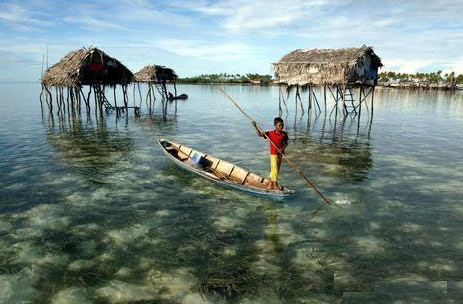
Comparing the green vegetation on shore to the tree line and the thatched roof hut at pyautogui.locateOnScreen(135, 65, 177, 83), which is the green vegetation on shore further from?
the thatched roof hut at pyautogui.locateOnScreen(135, 65, 177, 83)

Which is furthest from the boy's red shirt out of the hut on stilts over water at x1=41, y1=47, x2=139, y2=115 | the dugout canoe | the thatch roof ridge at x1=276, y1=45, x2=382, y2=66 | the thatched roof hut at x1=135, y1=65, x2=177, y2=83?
the thatched roof hut at x1=135, y1=65, x2=177, y2=83

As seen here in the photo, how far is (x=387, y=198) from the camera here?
37.4 feet

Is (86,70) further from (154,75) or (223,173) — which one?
(223,173)

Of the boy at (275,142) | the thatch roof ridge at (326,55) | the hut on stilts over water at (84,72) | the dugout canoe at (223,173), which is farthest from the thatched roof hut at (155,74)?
the boy at (275,142)

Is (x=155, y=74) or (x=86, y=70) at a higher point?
(x=155, y=74)

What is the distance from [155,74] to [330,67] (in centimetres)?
2216

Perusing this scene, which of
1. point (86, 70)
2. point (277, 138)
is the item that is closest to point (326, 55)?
point (86, 70)

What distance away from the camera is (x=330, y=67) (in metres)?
27.4

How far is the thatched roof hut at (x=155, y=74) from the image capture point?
42.0 meters

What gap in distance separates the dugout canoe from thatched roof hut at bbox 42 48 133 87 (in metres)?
15.2

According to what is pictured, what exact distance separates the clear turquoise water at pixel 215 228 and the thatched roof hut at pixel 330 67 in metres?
10.5

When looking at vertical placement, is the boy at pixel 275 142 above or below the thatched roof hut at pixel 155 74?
below

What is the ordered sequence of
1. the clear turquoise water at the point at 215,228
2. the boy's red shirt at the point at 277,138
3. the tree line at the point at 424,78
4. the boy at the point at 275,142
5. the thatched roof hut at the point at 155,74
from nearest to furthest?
the clear turquoise water at the point at 215,228, the boy at the point at 275,142, the boy's red shirt at the point at 277,138, the thatched roof hut at the point at 155,74, the tree line at the point at 424,78

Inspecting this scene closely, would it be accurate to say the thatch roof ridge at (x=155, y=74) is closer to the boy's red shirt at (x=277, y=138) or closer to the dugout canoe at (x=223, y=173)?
the dugout canoe at (x=223, y=173)
